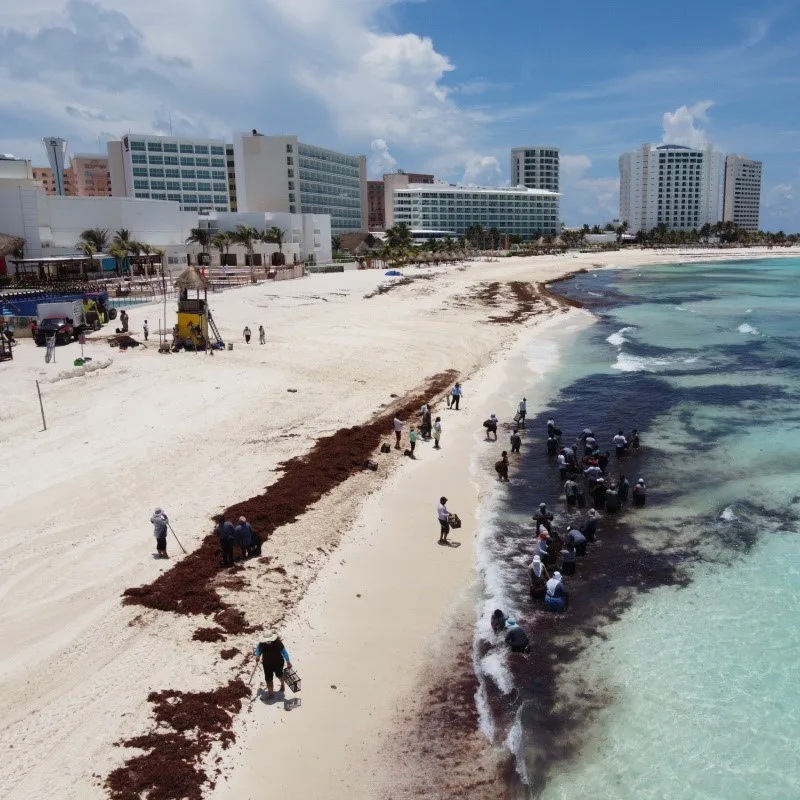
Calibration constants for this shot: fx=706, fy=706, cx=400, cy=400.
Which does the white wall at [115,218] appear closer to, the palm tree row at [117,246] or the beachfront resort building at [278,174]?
the palm tree row at [117,246]

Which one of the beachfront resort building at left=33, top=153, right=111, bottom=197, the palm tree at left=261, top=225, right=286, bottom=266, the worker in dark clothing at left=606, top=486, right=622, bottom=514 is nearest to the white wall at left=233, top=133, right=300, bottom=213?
the palm tree at left=261, top=225, right=286, bottom=266

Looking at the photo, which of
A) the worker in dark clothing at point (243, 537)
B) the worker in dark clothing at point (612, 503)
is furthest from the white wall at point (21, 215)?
the worker in dark clothing at point (612, 503)

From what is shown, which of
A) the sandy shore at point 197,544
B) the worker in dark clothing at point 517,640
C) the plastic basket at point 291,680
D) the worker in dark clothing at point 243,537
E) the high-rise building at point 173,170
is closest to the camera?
the sandy shore at point 197,544

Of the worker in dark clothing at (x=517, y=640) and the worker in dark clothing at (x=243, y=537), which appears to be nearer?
the worker in dark clothing at (x=517, y=640)

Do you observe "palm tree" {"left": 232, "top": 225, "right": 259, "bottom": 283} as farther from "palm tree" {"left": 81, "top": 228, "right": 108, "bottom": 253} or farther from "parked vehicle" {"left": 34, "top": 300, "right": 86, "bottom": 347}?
"parked vehicle" {"left": 34, "top": 300, "right": 86, "bottom": 347}

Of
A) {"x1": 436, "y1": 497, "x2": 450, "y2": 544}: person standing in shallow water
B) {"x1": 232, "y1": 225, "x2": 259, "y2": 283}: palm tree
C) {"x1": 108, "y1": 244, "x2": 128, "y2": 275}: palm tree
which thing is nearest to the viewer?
{"x1": 436, "y1": 497, "x2": 450, "y2": 544}: person standing in shallow water

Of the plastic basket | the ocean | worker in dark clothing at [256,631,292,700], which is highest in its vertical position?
worker in dark clothing at [256,631,292,700]

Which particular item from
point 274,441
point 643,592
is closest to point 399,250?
point 274,441

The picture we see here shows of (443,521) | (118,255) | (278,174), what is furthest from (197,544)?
(278,174)
